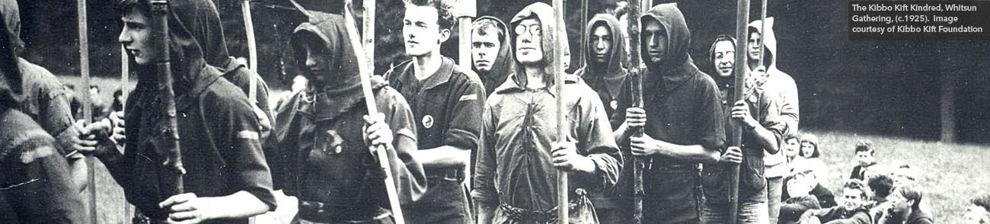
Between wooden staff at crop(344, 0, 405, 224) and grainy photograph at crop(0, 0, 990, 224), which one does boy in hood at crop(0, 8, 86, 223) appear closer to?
A: grainy photograph at crop(0, 0, 990, 224)

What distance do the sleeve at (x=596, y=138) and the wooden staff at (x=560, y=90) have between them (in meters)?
0.14

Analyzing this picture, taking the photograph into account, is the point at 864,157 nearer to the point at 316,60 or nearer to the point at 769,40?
the point at 769,40

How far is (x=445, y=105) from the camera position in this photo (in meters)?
6.88

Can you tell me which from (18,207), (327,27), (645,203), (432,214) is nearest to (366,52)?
(327,27)

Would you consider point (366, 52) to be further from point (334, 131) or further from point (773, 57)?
point (773, 57)

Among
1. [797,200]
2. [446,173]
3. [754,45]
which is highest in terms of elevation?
[754,45]

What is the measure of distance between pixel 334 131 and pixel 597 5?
176 centimetres

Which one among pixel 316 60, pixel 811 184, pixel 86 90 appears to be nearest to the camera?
pixel 316 60

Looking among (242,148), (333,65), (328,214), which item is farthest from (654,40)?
(242,148)

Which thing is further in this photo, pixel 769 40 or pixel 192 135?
pixel 769 40

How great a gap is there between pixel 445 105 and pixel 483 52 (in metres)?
0.40

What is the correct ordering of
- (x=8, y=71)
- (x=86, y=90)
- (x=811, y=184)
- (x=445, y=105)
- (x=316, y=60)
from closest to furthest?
1. (x=316, y=60)
2. (x=445, y=105)
3. (x=8, y=71)
4. (x=86, y=90)
5. (x=811, y=184)

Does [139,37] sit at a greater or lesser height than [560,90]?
greater

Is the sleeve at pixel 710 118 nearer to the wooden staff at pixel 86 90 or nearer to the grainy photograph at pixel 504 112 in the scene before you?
the grainy photograph at pixel 504 112
